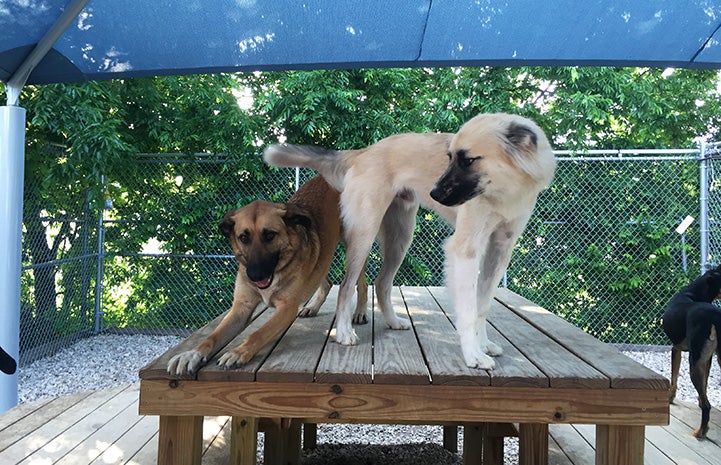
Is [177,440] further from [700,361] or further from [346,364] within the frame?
[700,361]

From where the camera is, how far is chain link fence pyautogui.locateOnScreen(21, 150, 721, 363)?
6.23 m

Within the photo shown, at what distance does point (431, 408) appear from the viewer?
5.86 feet

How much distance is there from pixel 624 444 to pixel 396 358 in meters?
0.81

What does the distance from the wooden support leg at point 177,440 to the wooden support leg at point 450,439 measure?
2407 mm

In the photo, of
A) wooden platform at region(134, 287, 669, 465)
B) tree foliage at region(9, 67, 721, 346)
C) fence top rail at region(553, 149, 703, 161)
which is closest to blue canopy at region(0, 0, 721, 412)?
wooden platform at region(134, 287, 669, 465)

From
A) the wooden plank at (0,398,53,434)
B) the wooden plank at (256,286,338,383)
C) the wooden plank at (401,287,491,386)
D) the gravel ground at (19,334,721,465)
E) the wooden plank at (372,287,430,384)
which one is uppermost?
the wooden plank at (401,287,491,386)

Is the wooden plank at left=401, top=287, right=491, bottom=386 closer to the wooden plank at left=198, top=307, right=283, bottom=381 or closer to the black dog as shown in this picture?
the wooden plank at left=198, top=307, right=283, bottom=381

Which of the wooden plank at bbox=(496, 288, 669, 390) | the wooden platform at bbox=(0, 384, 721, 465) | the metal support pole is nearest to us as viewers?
the wooden plank at bbox=(496, 288, 669, 390)

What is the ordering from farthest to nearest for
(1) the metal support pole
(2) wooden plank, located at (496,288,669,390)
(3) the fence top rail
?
(3) the fence top rail → (1) the metal support pole → (2) wooden plank, located at (496,288,669,390)

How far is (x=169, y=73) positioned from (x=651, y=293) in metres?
5.65

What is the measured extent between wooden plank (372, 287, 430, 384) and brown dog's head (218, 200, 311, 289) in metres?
0.53

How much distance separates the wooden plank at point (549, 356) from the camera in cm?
177

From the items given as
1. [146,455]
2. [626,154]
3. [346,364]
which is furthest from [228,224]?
[626,154]

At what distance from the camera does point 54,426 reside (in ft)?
9.19
